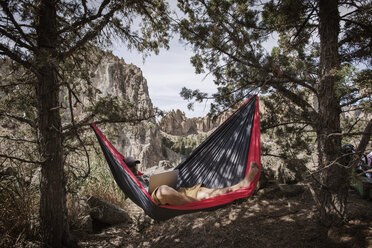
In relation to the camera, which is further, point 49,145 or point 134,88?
point 134,88

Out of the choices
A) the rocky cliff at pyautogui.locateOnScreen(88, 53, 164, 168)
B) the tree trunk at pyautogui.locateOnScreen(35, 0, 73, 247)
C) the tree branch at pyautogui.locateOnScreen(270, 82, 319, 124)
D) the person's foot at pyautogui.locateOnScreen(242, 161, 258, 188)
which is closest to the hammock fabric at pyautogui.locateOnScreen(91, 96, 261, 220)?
the person's foot at pyautogui.locateOnScreen(242, 161, 258, 188)

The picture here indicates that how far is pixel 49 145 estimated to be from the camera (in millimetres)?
1522

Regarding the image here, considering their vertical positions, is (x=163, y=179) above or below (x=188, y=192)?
above

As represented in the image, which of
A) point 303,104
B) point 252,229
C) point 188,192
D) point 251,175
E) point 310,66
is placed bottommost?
point 252,229

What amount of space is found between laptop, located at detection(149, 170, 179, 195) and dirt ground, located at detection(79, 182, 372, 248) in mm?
513

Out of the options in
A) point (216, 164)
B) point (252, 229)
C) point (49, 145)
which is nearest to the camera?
point (49, 145)

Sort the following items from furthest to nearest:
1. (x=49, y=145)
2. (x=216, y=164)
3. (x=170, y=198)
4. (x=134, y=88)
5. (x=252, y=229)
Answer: (x=134, y=88) < (x=216, y=164) < (x=252, y=229) < (x=170, y=198) < (x=49, y=145)

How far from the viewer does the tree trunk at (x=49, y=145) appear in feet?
4.95

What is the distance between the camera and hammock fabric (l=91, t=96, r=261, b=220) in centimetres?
153

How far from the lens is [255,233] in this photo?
1.84 metres

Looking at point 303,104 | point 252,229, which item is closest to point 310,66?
point 303,104

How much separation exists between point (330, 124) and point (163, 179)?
57.2 inches

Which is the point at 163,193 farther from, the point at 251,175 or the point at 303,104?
the point at 303,104

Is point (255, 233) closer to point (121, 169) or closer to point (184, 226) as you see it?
point (184, 226)
